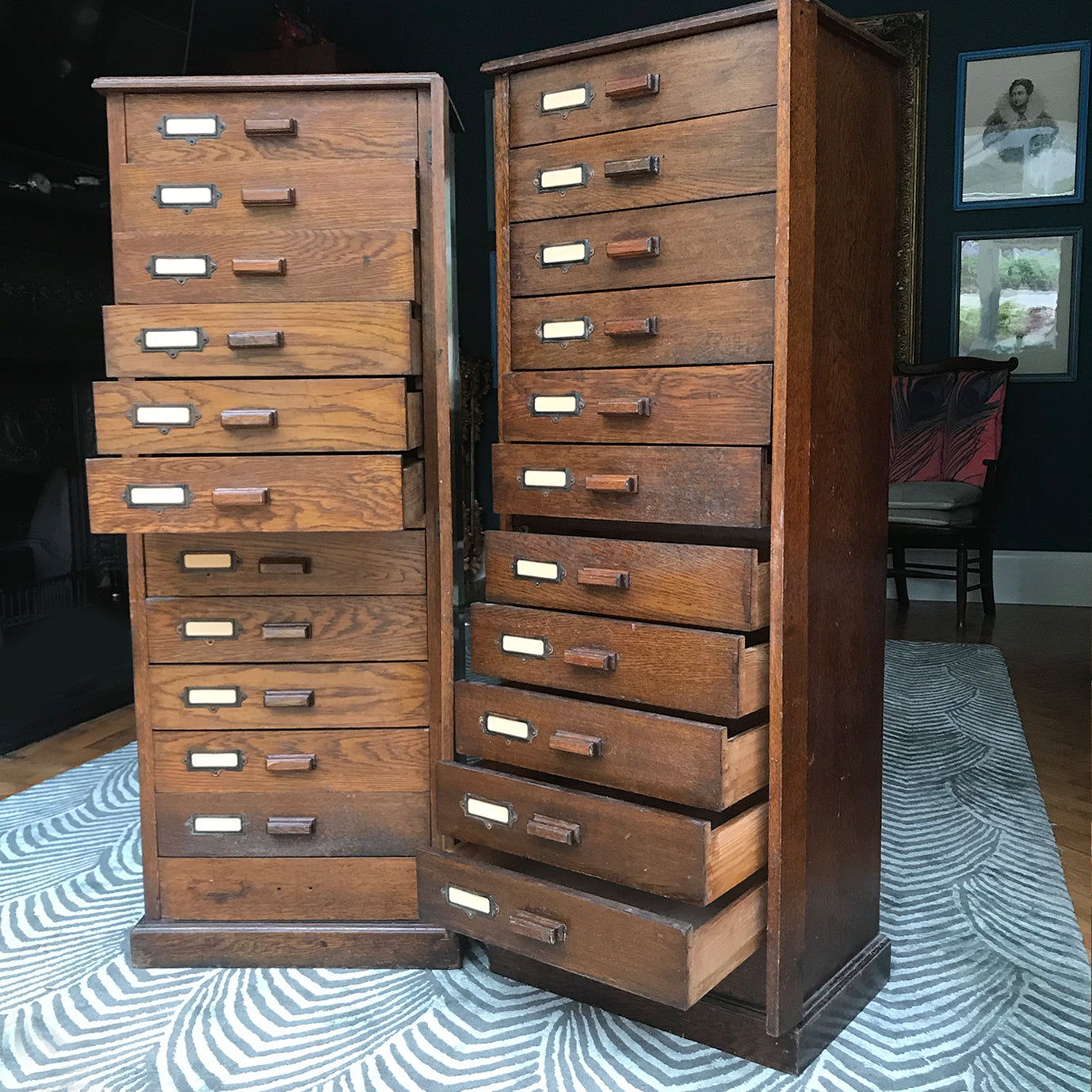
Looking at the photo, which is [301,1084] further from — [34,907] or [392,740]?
[34,907]

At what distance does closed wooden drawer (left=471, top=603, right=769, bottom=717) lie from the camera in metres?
1.51

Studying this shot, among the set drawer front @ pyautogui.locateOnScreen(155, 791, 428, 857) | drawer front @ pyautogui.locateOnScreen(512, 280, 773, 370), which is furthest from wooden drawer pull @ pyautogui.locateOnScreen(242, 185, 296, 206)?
drawer front @ pyautogui.locateOnScreen(155, 791, 428, 857)

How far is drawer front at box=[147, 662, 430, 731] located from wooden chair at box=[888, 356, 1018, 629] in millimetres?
3216

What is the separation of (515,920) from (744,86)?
1.21 meters

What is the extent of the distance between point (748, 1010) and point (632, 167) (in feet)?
4.17

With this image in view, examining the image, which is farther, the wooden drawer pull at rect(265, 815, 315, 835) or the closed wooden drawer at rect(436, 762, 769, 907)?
the wooden drawer pull at rect(265, 815, 315, 835)

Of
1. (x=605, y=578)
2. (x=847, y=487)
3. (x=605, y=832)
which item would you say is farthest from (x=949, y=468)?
(x=605, y=832)

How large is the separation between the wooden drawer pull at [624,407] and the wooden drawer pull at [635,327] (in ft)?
0.32

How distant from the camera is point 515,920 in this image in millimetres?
1577

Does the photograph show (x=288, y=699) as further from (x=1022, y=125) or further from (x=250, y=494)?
(x=1022, y=125)

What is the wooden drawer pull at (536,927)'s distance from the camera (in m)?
1.54

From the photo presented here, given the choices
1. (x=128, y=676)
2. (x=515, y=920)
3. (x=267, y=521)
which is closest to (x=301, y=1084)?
(x=515, y=920)

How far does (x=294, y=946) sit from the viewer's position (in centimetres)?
195

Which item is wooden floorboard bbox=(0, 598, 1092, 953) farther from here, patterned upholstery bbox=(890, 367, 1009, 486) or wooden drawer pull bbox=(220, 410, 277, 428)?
wooden drawer pull bbox=(220, 410, 277, 428)
